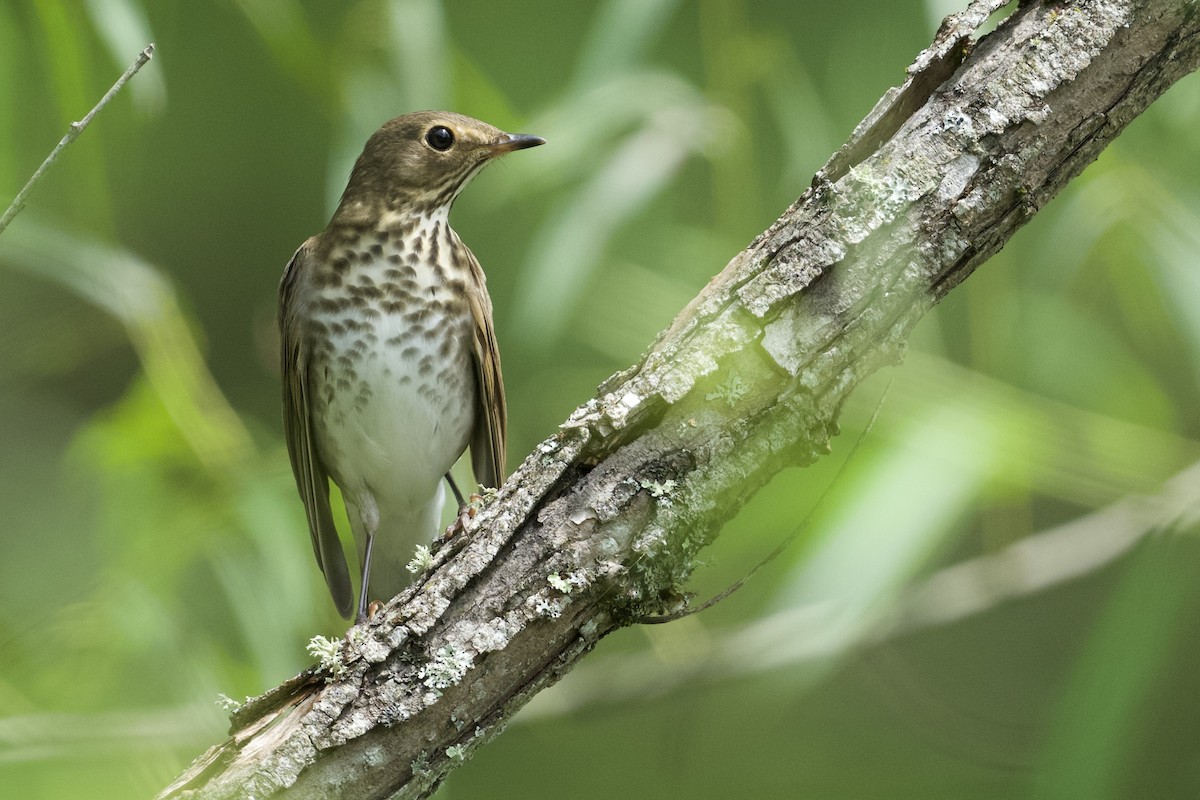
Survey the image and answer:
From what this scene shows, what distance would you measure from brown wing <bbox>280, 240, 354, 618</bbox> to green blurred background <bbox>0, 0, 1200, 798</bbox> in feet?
0.40

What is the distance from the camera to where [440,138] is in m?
3.29

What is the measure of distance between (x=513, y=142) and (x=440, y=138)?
0.23 meters

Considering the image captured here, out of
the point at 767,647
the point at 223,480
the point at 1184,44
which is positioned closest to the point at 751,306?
the point at 1184,44

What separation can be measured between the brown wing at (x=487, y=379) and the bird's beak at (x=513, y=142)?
0.93 feet

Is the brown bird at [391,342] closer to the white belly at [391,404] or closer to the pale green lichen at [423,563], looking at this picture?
the white belly at [391,404]

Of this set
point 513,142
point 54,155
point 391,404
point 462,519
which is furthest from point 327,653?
point 513,142

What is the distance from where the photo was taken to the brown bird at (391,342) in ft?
10.2

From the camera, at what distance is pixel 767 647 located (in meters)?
3.50

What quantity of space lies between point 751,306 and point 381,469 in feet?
5.61

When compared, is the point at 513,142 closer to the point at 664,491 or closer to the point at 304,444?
the point at 304,444

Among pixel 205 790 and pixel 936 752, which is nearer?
pixel 205 790

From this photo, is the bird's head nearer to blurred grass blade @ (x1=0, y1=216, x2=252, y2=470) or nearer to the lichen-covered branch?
blurred grass blade @ (x1=0, y1=216, x2=252, y2=470)

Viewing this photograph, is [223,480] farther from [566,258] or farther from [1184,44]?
[1184,44]

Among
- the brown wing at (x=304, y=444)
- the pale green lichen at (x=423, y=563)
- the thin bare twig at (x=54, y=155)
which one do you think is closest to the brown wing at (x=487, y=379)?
the brown wing at (x=304, y=444)
